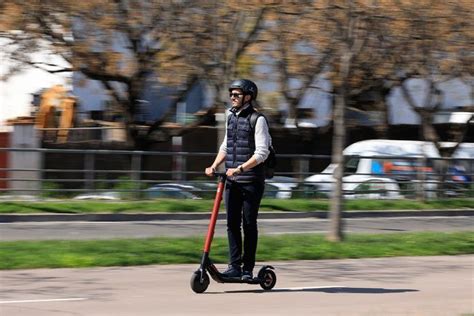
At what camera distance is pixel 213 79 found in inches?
862

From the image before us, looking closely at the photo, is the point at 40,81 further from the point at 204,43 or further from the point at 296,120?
the point at 204,43

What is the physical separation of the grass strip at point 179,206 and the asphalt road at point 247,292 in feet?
36.3

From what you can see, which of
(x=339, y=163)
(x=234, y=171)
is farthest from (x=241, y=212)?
(x=339, y=163)

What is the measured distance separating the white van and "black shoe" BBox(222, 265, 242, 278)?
57.1 feet

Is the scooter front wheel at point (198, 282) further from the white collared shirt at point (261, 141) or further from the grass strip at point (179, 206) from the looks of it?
the grass strip at point (179, 206)

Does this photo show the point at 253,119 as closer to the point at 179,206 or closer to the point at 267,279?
the point at 267,279

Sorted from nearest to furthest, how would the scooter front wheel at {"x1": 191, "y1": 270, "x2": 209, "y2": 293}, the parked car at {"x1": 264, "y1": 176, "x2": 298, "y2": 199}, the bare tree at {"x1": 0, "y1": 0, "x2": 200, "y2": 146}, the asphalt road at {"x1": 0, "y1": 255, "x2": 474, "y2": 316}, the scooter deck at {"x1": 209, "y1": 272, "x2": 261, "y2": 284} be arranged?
the asphalt road at {"x1": 0, "y1": 255, "x2": 474, "y2": 316}
the scooter front wheel at {"x1": 191, "y1": 270, "x2": 209, "y2": 293}
the scooter deck at {"x1": 209, "y1": 272, "x2": 261, "y2": 284}
the bare tree at {"x1": 0, "y1": 0, "x2": 200, "y2": 146}
the parked car at {"x1": 264, "y1": 176, "x2": 298, "y2": 199}

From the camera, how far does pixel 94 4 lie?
881 inches

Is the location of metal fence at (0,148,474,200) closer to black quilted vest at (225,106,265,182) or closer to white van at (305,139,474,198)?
white van at (305,139,474,198)

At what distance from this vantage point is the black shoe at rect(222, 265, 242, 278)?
8.61 metres

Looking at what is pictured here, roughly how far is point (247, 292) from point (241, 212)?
0.76m

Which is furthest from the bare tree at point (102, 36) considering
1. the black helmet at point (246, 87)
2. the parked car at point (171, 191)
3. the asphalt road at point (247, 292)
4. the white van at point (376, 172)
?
the black helmet at point (246, 87)

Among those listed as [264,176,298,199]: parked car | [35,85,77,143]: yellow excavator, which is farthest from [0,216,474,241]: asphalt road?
[35,85,77,143]: yellow excavator

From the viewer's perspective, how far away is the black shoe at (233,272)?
28.2 ft
